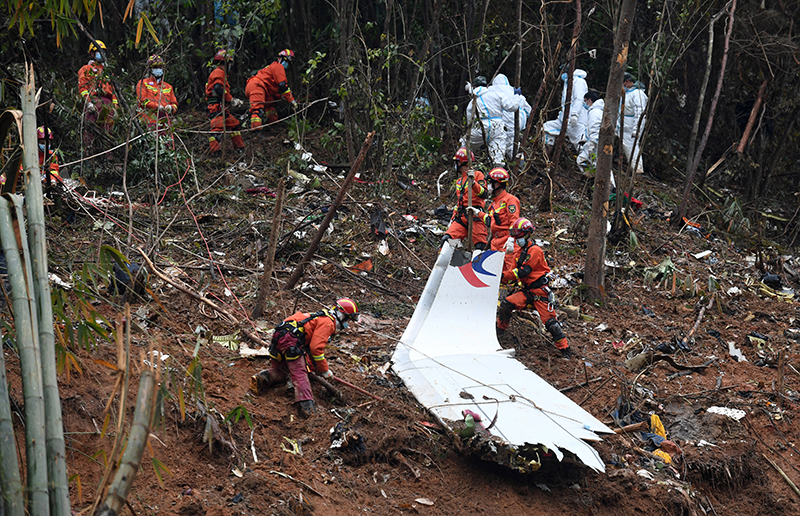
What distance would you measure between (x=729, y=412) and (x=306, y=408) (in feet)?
11.3

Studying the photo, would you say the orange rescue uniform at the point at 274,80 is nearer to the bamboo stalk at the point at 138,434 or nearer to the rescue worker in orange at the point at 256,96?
the rescue worker in orange at the point at 256,96

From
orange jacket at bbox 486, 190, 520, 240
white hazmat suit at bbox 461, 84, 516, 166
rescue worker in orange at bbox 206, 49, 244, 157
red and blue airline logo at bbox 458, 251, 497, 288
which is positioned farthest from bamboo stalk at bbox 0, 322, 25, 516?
white hazmat suit at bbox 461, 84, 516, 166

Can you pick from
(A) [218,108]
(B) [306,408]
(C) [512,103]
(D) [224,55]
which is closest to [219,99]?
(A) [218,108]

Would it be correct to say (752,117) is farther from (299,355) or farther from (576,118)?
(299,355)

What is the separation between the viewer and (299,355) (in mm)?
4508

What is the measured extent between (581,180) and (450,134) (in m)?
2.43

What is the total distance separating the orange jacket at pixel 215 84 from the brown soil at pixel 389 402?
199 centimetres

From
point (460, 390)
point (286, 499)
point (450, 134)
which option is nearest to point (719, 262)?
point (450, 134)

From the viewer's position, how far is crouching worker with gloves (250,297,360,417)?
4500 millimetres

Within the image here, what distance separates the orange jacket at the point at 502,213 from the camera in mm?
7195

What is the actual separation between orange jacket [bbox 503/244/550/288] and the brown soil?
0.69 metres

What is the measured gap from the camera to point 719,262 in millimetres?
9031

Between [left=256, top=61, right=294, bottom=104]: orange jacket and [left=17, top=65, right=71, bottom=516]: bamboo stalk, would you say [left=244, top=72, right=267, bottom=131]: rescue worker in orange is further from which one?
[left=17, top=65, right=71, bottom=516]: bamboo stalk

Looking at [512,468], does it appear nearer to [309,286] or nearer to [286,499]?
[286,499]
